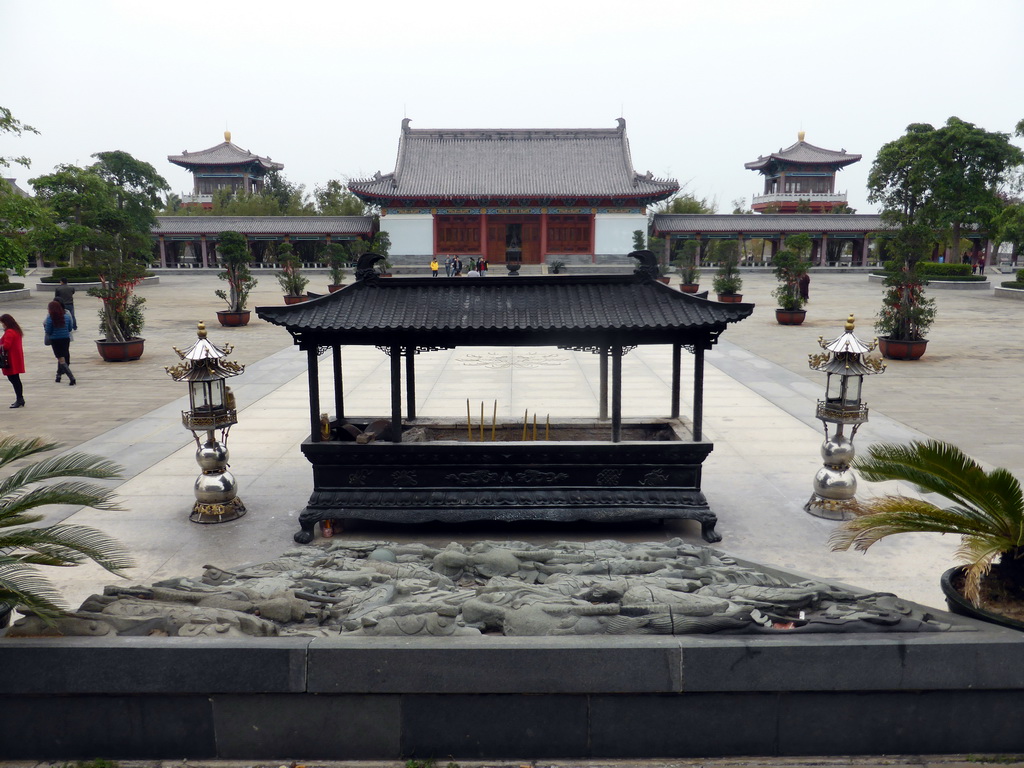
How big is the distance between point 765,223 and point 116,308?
36.2 meters

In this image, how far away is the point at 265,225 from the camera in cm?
4206

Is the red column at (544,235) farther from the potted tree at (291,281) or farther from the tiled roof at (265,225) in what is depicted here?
the potted tree at (291,281)

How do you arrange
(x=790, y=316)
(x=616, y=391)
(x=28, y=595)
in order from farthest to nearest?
1. (x=790, y=316)
2. (x=616, y=391)
3. (x=28, y=595)

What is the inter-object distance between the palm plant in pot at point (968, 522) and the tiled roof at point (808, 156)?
5215 centimetres

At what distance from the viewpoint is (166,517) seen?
6.64 m

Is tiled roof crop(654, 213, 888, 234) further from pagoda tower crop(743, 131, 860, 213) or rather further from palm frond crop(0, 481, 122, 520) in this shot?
palm frond crop(0, 481, 122, 520)

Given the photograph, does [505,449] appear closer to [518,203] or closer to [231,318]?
[231,318]

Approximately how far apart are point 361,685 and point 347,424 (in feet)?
11.3

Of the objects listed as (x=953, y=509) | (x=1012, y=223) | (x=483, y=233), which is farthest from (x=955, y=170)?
(x=953, y=509)

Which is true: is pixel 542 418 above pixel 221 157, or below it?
below

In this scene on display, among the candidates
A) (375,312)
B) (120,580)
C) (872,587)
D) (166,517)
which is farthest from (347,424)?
(872,587)

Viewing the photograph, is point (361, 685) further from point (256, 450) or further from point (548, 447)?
point (256, 450)

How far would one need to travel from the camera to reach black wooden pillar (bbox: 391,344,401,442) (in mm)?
6062

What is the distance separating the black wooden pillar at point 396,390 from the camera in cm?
606
